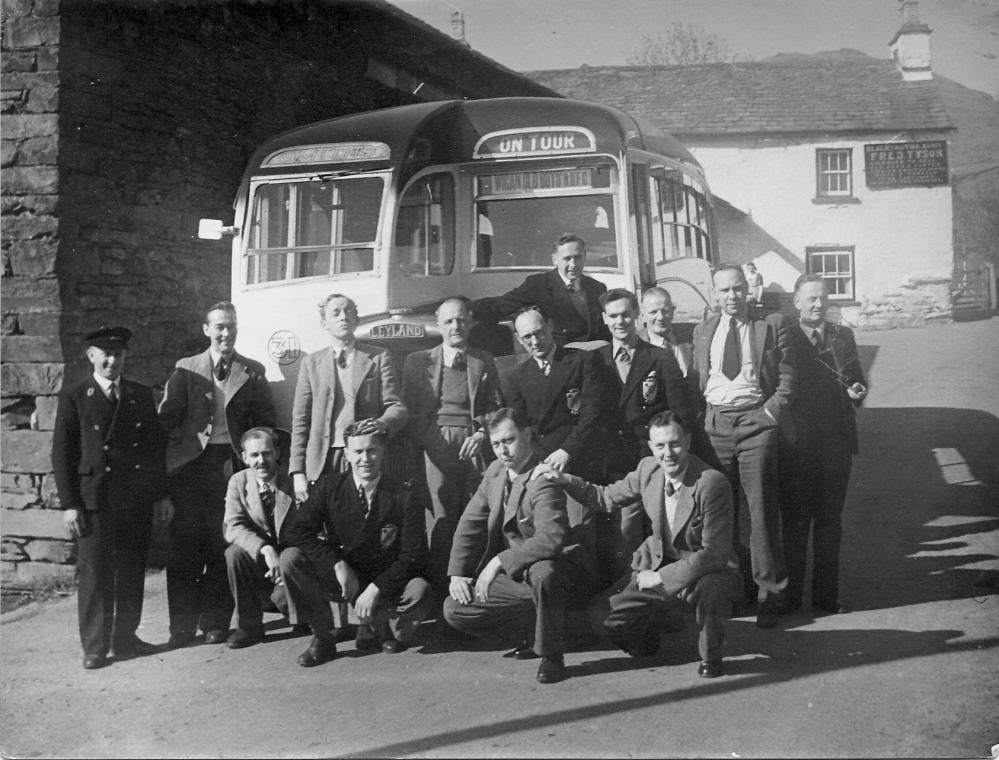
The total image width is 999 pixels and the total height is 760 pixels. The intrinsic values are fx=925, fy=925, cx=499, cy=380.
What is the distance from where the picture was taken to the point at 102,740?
134 inches

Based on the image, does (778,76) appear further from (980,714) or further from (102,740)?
(102,740)

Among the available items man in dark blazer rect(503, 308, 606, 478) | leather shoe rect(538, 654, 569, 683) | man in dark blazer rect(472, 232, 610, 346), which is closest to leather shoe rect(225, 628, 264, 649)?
leather shoe rect(538, 654, 569, 683)

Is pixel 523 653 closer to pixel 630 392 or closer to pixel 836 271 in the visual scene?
pixel 630 392

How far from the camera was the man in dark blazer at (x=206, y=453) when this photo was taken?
400 centimetres

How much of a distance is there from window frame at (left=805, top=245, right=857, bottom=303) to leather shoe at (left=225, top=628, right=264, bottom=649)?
2.81 meters

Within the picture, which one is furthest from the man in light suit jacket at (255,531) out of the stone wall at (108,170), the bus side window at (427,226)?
the bus side window at (427,226)

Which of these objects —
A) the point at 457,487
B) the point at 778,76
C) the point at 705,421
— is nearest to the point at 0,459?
the point at 457,487

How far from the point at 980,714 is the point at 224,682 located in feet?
9.09

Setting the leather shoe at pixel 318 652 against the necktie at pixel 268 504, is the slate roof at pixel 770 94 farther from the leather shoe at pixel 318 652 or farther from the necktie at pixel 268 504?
the leather shoe at pixel 318 652

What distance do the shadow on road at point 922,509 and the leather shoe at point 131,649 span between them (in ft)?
9.70

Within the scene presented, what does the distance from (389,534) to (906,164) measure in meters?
2.82

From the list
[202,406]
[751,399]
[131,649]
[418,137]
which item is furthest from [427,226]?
[131,649]

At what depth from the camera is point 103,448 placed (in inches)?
154

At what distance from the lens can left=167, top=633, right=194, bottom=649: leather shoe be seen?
3.88 m
